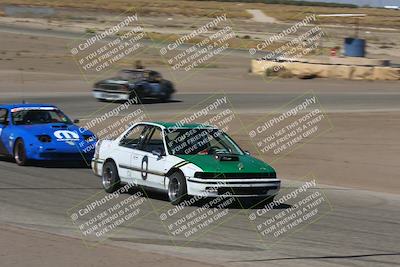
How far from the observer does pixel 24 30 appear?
70.6 metres

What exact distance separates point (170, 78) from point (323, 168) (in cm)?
2660

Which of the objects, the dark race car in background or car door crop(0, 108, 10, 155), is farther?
the dark race car in background

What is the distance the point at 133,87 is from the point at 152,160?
19.2 m

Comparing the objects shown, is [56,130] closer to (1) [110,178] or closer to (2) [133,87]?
(1) [110,178]

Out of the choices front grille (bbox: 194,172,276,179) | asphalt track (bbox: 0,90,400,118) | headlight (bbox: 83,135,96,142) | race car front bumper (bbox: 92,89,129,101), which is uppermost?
front grille (bbox: 194,172,276,179)

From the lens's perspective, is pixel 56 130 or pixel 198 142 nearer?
pixel 198 142

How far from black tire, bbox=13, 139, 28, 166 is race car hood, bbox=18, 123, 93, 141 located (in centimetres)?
28

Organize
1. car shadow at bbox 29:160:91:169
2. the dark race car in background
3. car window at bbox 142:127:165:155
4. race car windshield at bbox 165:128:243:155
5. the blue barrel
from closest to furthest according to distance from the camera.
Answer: race car windshield at bbox 165:128:243:155 → car window at bbox 142:127:165:155 → car shadow at bbox 29:160:91:169 → the dark race car in background → the blue barrel

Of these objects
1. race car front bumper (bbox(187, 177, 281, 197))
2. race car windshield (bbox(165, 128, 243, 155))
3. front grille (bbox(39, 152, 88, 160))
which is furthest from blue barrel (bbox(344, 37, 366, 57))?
race car front bumper (bbox(187, 177, 281, 197))

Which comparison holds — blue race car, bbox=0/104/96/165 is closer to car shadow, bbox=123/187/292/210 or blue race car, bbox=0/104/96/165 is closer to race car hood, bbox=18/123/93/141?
race car hood, bbox=18/123/93/141

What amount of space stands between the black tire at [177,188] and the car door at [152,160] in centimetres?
21

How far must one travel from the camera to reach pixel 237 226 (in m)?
11.0

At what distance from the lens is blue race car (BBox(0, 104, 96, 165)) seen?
16.6 m

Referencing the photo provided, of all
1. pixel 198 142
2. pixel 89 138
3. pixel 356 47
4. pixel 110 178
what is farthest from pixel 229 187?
pixel 356 47
